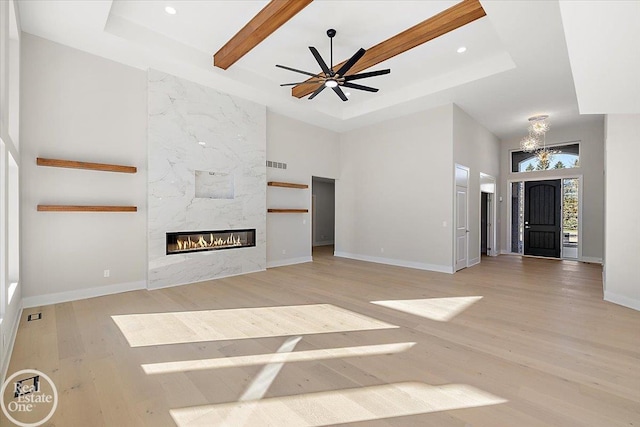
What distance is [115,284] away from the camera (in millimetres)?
4570

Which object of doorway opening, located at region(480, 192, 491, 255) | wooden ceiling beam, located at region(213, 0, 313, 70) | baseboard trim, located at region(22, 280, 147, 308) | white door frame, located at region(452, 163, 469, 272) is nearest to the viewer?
wooden ceiling beam, located at region(213, 0, 313, 70)

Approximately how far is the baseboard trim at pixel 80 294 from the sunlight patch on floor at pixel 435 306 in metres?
3.94

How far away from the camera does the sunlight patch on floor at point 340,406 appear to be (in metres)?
1.80

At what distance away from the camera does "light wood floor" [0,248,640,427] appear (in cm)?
188

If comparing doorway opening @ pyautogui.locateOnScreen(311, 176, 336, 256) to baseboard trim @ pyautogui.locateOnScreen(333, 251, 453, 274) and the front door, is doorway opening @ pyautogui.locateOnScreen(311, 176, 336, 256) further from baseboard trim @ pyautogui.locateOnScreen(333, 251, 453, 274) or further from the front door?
the front door

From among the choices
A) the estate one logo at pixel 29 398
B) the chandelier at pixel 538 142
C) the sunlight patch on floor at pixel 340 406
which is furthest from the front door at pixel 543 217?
the estate one logo at pixel 29 398

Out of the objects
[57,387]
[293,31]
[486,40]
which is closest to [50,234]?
[57,387]

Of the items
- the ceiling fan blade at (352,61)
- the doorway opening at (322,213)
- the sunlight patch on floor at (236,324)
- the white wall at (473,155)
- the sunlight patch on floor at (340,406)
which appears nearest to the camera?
the sunlight patch on floor at (340,406)

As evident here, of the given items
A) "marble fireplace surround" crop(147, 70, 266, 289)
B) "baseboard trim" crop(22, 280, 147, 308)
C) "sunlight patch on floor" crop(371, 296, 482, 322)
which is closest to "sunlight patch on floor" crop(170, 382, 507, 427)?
"sunlight patch on floor" crop(371, 296, 482, 322)

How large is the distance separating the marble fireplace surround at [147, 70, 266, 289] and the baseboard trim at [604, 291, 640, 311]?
19.9ft

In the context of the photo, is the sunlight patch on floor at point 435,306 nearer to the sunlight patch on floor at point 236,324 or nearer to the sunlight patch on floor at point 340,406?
the sunlight patch on floor at point 236,324

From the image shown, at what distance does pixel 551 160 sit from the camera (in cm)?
866

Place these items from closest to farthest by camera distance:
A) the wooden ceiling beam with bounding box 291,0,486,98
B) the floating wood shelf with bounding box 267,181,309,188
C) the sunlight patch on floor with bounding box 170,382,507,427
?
the sunlight patch on floor with bounding box 170,382,507,427 → the wooden ceiling beam with bounding box 291,0,486,98 → the floating wood shelf with bounding box 267,181,309,188

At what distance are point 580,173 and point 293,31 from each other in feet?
29.0
